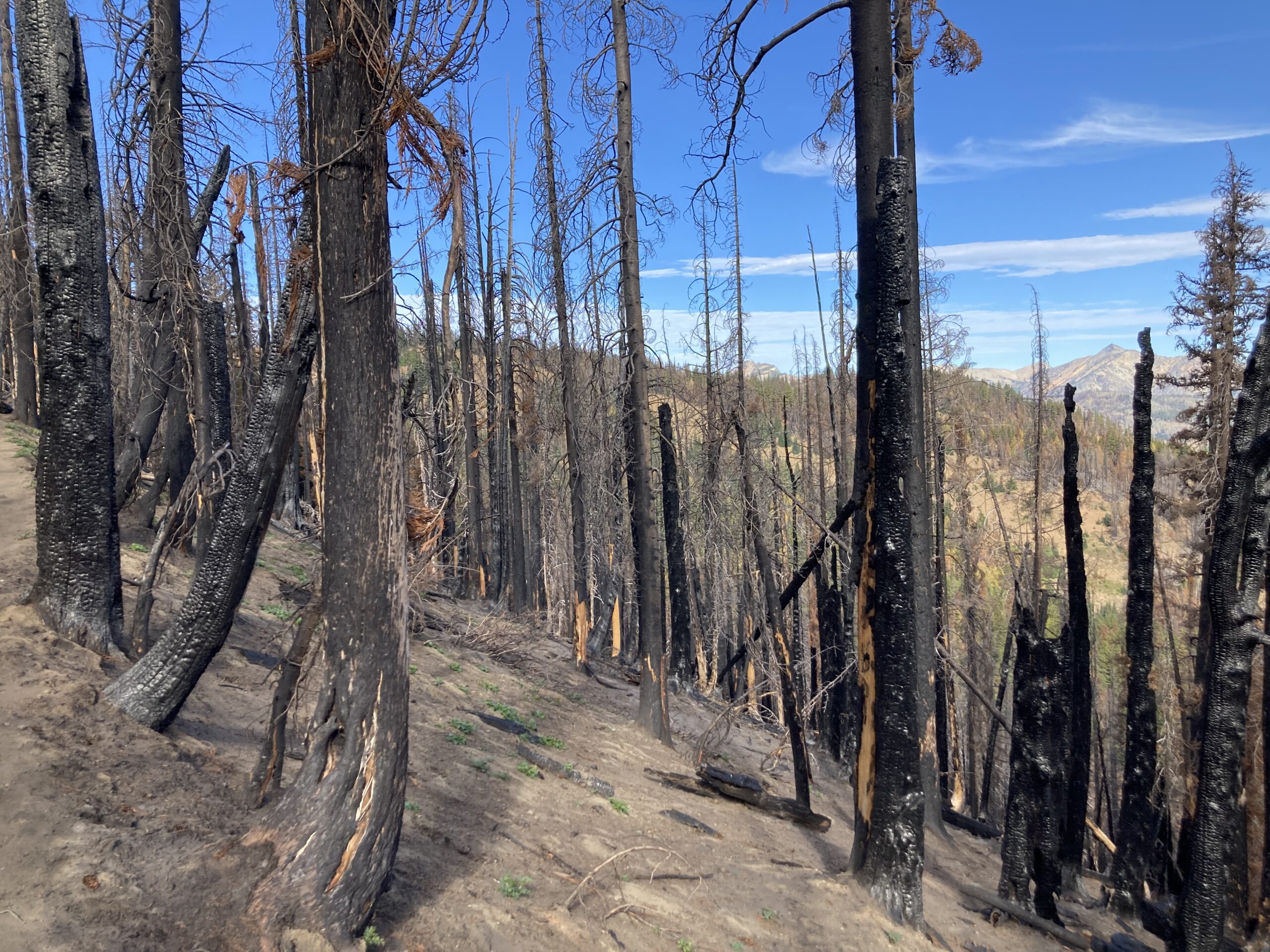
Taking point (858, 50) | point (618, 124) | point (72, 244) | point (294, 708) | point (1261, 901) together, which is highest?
point (618, 124)

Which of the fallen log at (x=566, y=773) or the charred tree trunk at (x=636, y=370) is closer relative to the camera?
the fallen log at (x=566, y=773)

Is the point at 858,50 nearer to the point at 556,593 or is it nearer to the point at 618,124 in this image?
the point at 618,124

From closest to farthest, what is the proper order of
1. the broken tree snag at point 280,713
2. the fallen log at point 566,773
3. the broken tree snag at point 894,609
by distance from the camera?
the broken tree snag at point 280,713
the broken tree snag at point 894,609
the fallen log at point 566,773

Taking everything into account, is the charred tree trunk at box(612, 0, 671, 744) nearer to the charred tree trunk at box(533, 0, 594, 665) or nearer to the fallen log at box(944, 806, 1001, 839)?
the charred tree trunk at box(533, 0, 594, 665)

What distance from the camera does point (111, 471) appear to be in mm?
5148

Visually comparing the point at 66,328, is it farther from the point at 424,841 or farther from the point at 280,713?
the point at 424,841

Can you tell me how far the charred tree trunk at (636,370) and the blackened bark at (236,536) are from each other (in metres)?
5.37

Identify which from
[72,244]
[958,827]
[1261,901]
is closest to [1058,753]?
[1261,901]

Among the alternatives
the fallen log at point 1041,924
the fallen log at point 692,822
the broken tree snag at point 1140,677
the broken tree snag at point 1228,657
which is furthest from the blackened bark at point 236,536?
the broken tree snag at point 1140,677

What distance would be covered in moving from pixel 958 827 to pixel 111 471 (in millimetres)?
13115

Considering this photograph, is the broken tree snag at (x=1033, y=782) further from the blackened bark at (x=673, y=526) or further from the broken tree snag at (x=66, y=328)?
the broken tree snag at (x=66, y=328)

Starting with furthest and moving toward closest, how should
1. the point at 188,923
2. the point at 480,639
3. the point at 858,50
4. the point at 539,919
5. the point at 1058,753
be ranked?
1. the point at 480,639
2. the point at 1058,753
3. the point at 858,50
4. the point at 539,919
5. the point at 188,923

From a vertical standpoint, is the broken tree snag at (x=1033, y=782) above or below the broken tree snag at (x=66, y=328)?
below

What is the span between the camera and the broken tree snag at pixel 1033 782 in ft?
23.0
